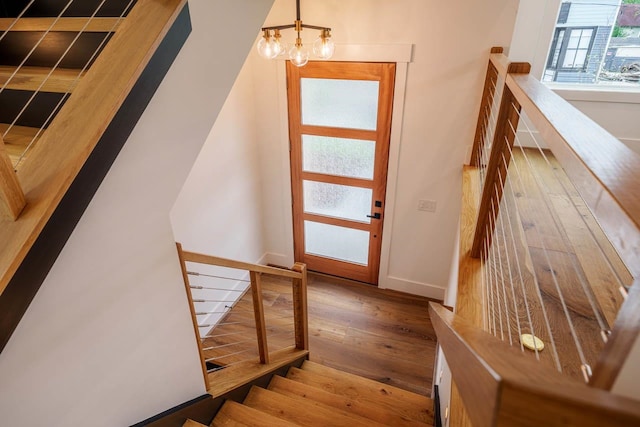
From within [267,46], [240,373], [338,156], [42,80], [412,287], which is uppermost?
[267,46]

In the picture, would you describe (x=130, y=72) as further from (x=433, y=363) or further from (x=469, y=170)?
(x=433, y=363)

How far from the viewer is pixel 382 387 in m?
2.66


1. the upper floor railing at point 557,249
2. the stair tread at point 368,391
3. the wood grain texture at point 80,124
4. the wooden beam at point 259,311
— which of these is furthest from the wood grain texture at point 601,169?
the stair tread at point 368,391

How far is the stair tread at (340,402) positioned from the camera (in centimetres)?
226

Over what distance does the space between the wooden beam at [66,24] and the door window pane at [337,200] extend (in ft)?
8.67

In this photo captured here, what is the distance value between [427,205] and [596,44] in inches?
81.3

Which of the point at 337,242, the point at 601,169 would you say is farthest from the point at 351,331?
the point at 601,169

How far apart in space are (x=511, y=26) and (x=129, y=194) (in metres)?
2.91

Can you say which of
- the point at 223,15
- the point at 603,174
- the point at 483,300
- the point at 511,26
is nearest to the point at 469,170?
the point at 511,26

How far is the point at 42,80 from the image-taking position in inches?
52.1

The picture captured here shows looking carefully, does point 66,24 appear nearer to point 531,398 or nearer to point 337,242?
point 531,398

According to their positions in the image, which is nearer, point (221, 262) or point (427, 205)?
point (221, 262)

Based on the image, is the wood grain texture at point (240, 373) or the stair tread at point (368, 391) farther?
the stair tread at point (368, 391)

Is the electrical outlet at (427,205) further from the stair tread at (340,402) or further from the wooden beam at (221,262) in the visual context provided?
the stair tread at (340,402)
